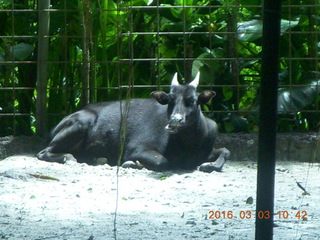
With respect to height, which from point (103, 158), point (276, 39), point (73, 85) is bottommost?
point (103, 158)

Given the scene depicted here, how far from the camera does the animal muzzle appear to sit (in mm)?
7300

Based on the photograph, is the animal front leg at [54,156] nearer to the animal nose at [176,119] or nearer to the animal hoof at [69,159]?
the animal hoof at [69,159]

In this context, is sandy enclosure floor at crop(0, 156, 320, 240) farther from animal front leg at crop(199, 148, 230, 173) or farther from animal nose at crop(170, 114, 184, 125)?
animal nose at crop(170, 114, 184, 125)

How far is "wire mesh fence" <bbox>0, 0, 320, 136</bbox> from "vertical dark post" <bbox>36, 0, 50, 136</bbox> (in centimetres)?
1

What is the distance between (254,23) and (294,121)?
1.29 m

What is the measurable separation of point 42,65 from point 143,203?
3561mm

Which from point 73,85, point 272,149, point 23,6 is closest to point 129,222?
point 272,149

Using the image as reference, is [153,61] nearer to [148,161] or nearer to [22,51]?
[22,51]

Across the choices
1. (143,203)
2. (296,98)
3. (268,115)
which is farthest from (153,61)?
(268,115)

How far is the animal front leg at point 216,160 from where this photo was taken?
286 inches

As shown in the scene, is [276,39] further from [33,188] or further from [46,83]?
[46,83]

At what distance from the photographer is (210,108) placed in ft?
30.0
